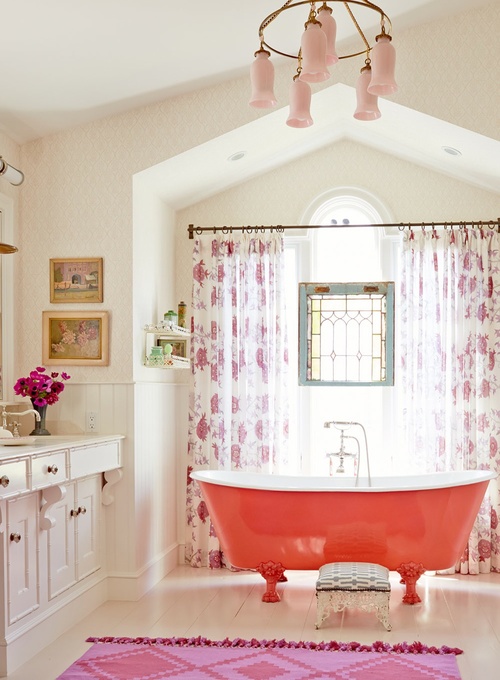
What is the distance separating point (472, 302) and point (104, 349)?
2566 mm

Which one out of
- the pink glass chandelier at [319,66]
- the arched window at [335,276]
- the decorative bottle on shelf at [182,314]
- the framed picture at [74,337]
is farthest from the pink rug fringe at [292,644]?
the pink glass chandelier at [319,66]

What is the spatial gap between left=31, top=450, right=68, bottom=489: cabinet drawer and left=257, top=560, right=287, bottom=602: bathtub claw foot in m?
1.42

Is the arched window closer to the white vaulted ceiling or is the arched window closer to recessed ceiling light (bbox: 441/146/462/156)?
recessed ceiling light (bbox: 441/146/462/156)

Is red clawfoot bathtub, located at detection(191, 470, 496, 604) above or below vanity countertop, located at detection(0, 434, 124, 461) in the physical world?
below

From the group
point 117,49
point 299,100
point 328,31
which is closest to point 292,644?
point 299,100

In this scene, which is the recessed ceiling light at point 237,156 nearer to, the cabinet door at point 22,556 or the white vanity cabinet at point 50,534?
the white vanity cabinet at point 50,534

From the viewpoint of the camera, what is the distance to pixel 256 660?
3.90m

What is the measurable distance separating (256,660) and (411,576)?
4.53 feet

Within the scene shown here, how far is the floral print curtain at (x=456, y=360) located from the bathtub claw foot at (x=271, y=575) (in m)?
1.38

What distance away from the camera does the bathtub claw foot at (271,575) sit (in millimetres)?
4953

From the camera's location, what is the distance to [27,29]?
3844mm

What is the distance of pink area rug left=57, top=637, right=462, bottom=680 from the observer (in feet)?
12.1

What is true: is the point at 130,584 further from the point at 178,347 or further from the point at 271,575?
the point at 178,347

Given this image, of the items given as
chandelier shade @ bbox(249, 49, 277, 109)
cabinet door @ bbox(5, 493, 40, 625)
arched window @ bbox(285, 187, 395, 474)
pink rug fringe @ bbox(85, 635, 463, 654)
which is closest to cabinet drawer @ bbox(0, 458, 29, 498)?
cabinet door @ bbox(5, 493, 40, 625)
